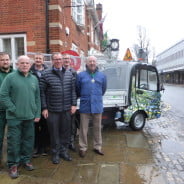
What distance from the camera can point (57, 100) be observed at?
3.74 m

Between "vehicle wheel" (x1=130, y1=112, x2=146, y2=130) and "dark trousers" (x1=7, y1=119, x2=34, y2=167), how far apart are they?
3156 mm

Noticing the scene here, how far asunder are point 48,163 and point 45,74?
1.63m

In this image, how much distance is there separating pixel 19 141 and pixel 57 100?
92 cm

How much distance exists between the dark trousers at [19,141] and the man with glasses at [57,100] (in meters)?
0.39

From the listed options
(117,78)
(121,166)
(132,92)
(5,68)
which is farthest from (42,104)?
(132,92)

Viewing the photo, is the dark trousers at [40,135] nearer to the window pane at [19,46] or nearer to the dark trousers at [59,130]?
the dark trousers at [59,130]

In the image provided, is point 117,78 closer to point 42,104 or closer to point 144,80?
point 144,80

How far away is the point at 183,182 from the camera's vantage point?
323 centimetres

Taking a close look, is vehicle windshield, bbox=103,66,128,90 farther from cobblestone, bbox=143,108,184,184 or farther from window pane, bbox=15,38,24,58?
window pane, bbox=15,38,24,58

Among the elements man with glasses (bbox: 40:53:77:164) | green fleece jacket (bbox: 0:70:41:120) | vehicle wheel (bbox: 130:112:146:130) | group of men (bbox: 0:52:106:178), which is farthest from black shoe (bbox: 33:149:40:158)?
vehicle wheel (bbox: 130:112:146:130)

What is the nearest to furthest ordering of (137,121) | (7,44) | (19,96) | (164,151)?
(19,96) → (164,151) → (137,121) → (7,44)

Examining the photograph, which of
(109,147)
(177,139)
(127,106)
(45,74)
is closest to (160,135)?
(177,139)

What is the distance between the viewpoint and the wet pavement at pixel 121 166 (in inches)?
130

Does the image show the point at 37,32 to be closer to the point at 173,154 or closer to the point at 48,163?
the point at 48,163
